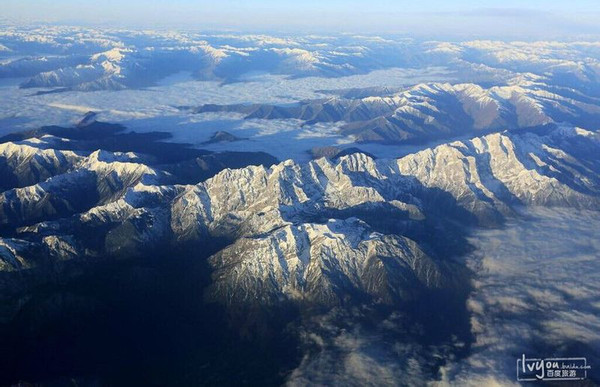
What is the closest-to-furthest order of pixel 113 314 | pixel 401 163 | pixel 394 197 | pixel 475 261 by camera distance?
pixel 113 314 < pixel 475 261 < pixel 394 197 < pixel 401 163

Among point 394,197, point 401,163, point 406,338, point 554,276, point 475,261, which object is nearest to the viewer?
point 406,338

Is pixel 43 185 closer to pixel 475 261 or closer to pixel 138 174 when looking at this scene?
pixel 138 174

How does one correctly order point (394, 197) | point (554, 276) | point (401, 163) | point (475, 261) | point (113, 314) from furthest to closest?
Result: point (401, 163) → point (394, 197) → point (475, 261) → point (554, 276) → point (113, 314)

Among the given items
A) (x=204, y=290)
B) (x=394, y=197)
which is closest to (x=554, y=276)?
(x=394, y=197)

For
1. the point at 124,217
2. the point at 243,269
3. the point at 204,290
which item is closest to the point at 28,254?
the point at 124,217

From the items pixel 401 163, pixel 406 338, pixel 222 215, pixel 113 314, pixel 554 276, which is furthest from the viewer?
pixel 401 163

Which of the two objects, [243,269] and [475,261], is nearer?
[243,269]

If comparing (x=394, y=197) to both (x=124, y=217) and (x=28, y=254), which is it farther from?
(x=28, y=254)

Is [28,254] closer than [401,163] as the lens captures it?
Yes
